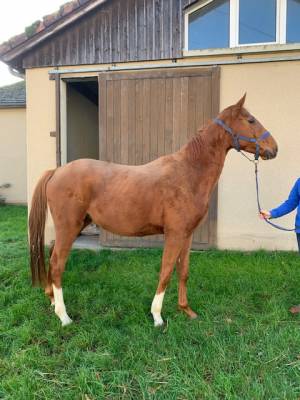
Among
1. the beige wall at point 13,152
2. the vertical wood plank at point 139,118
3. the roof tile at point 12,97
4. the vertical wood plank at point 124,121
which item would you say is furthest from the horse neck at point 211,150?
the roof tile at point 12,97

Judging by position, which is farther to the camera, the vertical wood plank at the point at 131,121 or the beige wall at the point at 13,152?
the beige wall at the point at 13,152

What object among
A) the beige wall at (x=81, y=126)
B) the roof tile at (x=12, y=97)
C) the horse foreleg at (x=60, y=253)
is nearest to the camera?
the horse foreleg at (x=60, y=253)

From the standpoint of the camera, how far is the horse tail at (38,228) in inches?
135

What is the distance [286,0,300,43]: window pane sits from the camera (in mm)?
4945

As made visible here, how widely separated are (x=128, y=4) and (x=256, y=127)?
11.3 feet

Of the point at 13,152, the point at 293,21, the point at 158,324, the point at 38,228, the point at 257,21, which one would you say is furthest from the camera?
the point at 13,152

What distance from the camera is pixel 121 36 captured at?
529 cm

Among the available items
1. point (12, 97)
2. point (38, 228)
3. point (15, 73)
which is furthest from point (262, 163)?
point (12, 97)

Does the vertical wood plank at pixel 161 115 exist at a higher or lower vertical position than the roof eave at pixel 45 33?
lower

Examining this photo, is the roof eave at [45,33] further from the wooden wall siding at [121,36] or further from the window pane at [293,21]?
the window pane at [293,21]

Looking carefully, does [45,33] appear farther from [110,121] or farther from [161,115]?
[161,115]

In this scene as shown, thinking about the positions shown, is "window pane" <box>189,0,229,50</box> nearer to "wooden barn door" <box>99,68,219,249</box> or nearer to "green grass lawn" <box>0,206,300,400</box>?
"wooden barn door" <box>99,68,219,249</box>

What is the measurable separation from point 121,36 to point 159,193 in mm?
3361

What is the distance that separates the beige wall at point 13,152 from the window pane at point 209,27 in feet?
25.8
